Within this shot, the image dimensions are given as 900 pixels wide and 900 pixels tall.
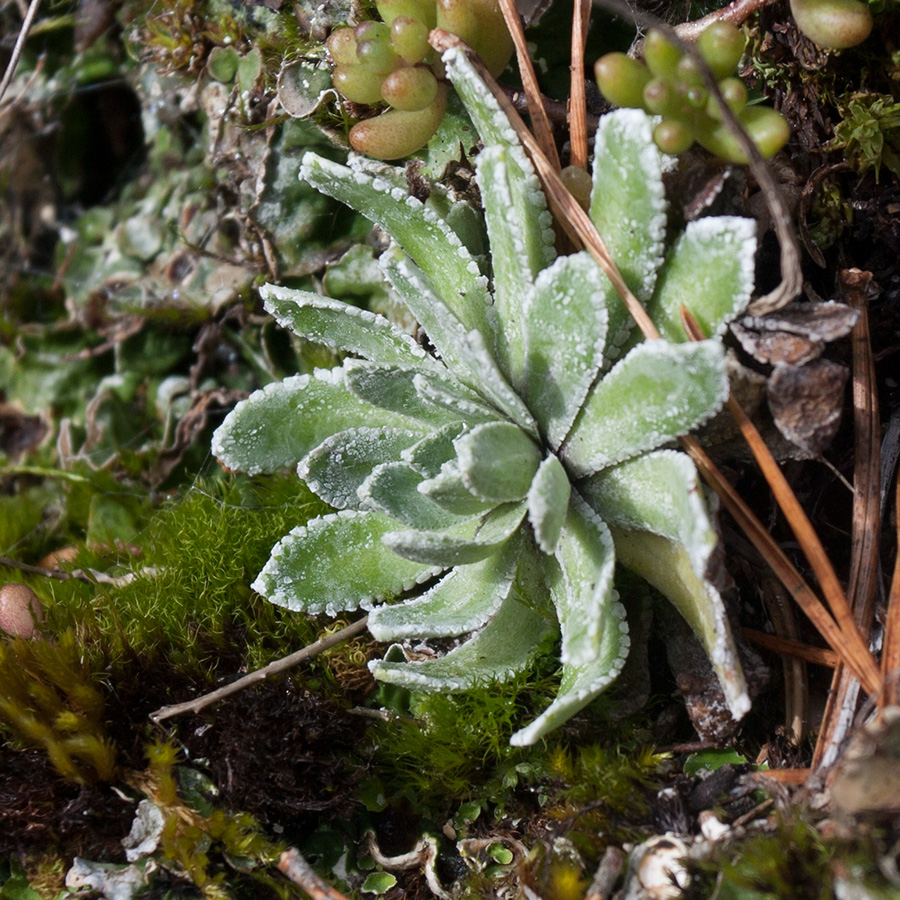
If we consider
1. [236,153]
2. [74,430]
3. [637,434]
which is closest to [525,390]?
[637,434]

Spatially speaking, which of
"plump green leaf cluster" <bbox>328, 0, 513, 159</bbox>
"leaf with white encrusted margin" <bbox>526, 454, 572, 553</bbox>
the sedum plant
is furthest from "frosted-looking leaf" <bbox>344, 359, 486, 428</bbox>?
"plump green leaf cluster" <bbox>328, 0, 513, 159</bbox>

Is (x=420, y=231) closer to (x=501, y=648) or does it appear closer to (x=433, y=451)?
(x=433, y=451)

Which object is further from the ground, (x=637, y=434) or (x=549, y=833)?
(x=637, y=434)

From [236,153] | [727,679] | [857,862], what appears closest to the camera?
[857,862]

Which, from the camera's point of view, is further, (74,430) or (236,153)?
(74,430)

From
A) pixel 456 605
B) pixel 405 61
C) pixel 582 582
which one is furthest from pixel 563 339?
pixel 405 61

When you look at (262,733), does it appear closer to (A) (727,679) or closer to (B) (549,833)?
(B) (549,833)

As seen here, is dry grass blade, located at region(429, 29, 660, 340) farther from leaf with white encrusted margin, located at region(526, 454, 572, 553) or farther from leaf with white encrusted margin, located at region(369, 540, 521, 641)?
leaf with white encrusted margin, located at region(369, 540, 521, 641)
